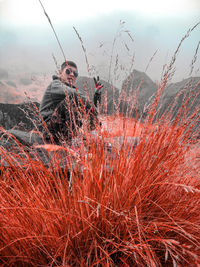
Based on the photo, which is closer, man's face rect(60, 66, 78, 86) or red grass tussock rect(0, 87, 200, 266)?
red grass tussock rect(0, 87, 200, 266)

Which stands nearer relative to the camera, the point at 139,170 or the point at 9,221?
the point at 9,221

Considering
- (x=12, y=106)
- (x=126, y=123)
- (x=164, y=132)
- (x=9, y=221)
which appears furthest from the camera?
(x=12, y=106)

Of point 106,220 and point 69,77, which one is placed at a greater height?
point 69,77

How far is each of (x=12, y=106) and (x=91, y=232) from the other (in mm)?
4327

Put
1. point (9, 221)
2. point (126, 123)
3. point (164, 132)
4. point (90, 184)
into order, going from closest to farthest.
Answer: point (9, 221)
point (90, 184)
point (126, 123)
point (164, 132)

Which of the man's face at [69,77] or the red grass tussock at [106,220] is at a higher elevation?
the man's face at [69,77]

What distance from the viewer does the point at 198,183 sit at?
106cm

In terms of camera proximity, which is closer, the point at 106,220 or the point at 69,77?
the point at 106,220

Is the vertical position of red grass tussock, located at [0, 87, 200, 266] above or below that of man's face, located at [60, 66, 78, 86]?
below

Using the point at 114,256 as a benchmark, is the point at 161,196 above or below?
above

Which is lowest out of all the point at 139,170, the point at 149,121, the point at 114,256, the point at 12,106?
the point at 12,106

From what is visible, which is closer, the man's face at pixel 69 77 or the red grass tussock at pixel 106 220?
the red grass tussock at pixel 106 220

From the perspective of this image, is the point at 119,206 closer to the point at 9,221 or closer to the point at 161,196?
the point at 161,196

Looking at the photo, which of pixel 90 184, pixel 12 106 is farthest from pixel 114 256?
pixel 12 106
